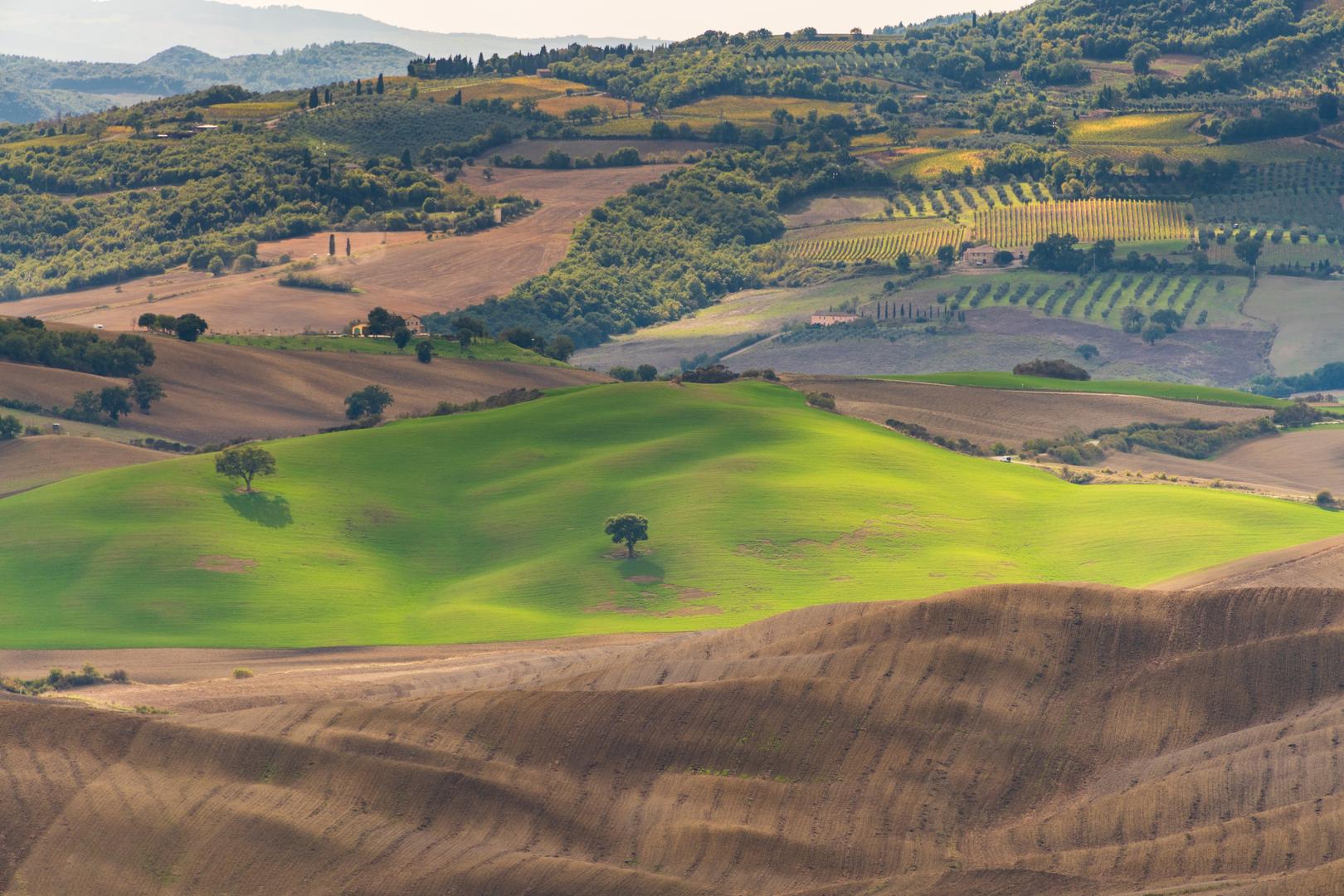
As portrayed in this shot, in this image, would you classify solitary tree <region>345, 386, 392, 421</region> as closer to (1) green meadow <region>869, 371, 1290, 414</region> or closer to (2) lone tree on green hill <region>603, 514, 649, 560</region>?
→ (1) green meadow <region>869, 371, 1290, 414</region>

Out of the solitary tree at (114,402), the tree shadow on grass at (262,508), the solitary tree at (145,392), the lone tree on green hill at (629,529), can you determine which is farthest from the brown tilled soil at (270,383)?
the lone tree on green hill at (629,529)

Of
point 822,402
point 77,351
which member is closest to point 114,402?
point 77,351

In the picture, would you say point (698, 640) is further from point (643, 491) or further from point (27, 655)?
point (643, 491)

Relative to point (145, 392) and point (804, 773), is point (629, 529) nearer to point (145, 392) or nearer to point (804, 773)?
point (804, 773)

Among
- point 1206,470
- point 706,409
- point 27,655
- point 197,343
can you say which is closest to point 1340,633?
point 27,655

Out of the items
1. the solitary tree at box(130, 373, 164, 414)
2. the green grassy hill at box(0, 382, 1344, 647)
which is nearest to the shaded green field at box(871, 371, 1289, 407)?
the green grassy hill at box(0, 382, 1344, 647)

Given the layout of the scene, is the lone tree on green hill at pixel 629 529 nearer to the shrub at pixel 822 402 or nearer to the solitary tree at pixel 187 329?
the shrub at pixel 822 402
